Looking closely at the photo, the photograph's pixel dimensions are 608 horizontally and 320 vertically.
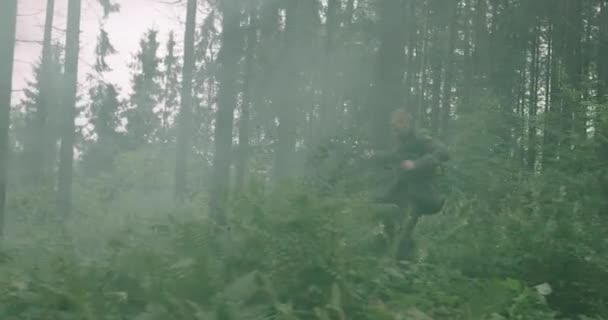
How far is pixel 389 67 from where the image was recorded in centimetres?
1266

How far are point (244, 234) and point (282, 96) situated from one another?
17298 mm

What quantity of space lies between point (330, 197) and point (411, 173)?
4.96 feet

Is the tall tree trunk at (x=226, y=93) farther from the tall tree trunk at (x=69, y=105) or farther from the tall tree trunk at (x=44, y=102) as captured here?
the tall tree trunk at (x=44, y=102)

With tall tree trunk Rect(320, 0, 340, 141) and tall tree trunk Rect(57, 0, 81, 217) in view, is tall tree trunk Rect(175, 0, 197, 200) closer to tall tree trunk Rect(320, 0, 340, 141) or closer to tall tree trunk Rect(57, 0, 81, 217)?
tall tree trunk Rect(57, 0, 81, 217)

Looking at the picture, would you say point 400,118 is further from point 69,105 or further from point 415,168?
point 69,105

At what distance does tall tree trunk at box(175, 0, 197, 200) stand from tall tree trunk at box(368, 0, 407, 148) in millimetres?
8304

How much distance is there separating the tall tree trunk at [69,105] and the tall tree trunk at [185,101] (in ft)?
10.1

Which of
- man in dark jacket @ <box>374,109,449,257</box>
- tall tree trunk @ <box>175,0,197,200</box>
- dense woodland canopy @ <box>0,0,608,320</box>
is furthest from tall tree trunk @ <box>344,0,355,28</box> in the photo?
man in dark jacket @ <box>374,109,449,257</box>

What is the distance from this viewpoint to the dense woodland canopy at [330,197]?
5.81 metres

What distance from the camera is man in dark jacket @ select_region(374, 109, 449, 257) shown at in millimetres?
8172

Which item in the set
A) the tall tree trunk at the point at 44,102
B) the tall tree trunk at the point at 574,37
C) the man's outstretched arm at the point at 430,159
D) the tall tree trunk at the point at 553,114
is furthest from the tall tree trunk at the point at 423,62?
the man's outstretched arm at the point at 430,159

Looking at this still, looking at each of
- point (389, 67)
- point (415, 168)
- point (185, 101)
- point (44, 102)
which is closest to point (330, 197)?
point (415, 168)

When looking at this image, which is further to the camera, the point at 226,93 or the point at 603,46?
the point at 603,46

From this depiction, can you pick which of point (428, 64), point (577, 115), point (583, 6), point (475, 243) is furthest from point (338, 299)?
point (428, 64)
